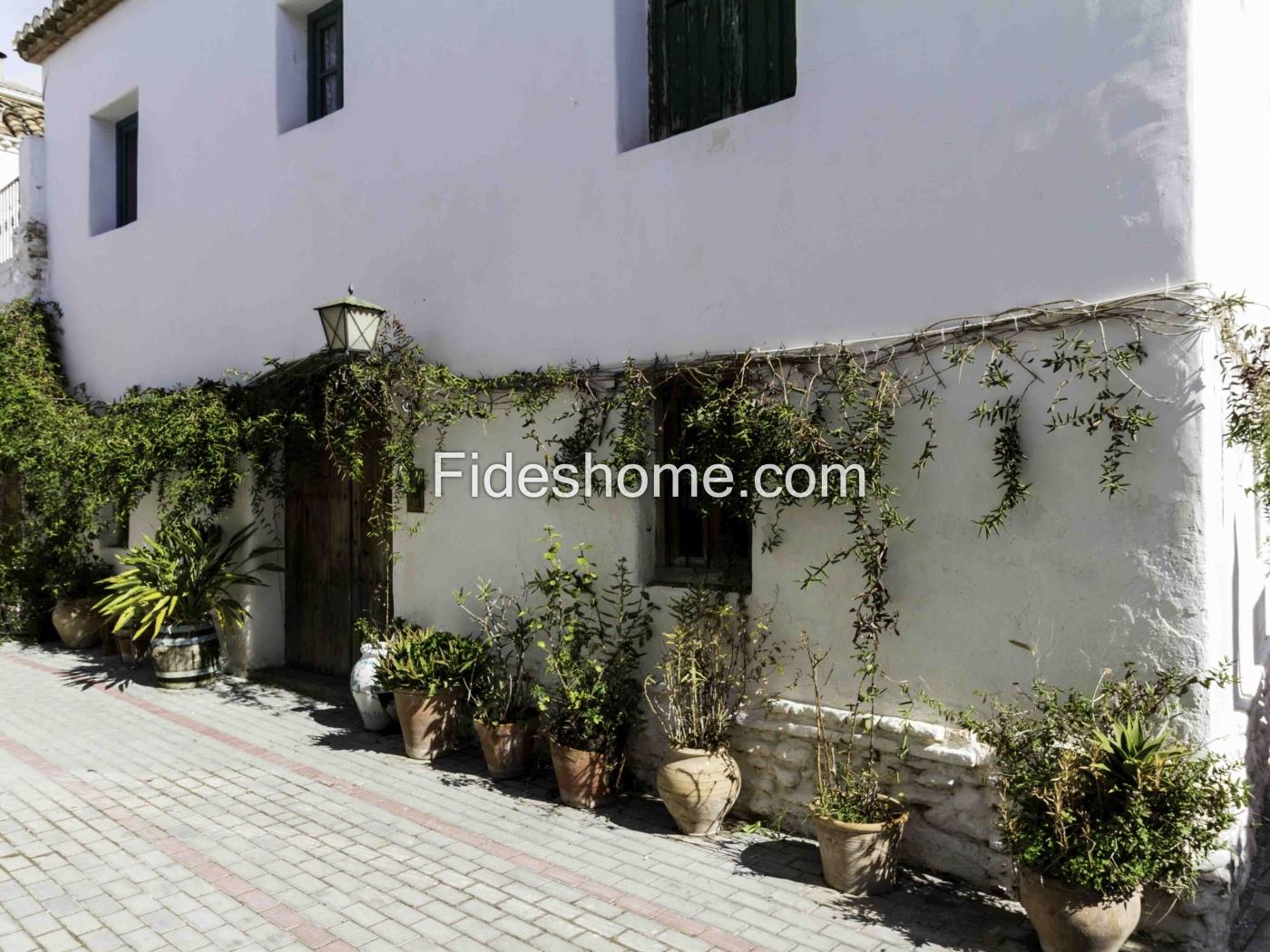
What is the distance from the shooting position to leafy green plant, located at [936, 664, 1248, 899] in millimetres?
3592

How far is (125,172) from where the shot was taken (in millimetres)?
10828

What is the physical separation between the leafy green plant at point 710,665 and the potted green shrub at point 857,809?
18.4 inches

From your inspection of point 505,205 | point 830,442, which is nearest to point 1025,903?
point 830,442

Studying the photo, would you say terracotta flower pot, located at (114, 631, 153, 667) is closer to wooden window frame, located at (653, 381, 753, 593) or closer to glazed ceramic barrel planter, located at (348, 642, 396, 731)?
glazed ceramic barrel planter, located at (348, 642, 396, 731)

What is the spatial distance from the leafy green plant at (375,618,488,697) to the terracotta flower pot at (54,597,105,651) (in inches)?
210

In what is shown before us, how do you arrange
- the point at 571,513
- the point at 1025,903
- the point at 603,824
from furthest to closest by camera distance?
1. the point at 571,513
2. the point at 603,824
3. the point at 1025,903

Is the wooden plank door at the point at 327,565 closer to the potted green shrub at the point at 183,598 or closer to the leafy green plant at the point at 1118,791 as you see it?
the potted green shrub at the point at 183,598

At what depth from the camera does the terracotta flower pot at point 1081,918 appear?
11.8 feet

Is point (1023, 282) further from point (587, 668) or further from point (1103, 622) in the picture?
point (587, 668)

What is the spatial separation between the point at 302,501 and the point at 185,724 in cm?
223

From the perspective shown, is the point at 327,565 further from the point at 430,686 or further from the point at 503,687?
the point at 503,687

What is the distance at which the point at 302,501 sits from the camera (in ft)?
28.4

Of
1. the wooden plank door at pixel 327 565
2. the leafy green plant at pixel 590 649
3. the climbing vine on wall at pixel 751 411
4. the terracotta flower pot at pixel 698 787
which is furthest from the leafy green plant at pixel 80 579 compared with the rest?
the terracotta flower pot at pixel 698 787

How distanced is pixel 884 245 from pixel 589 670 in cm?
291
